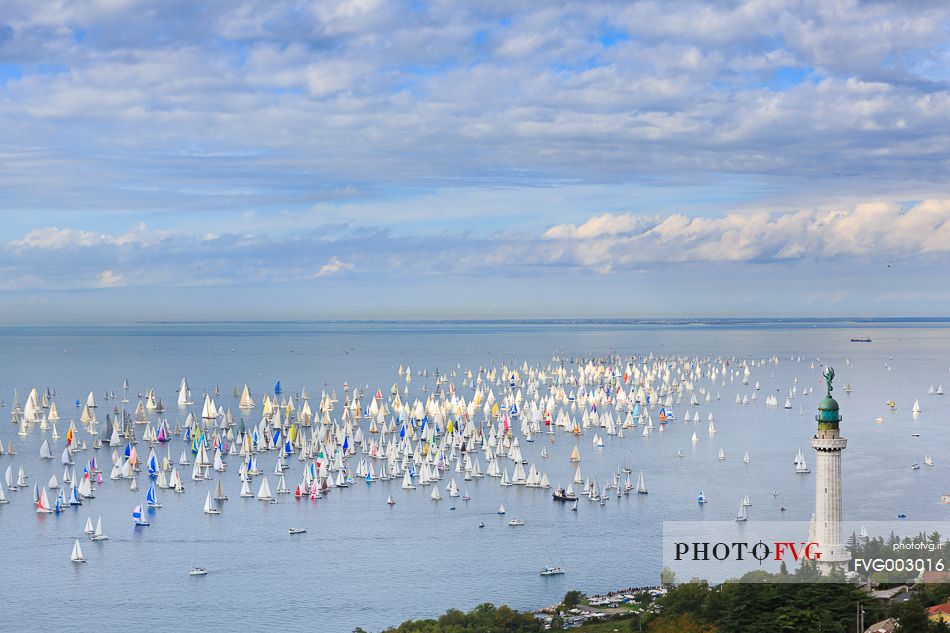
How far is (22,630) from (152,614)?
23.7 feet

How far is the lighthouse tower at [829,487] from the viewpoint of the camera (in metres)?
50.0

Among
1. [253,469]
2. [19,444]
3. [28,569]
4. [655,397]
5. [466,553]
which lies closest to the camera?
[28,569]

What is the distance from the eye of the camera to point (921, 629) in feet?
150

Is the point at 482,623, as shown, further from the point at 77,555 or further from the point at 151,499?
the point at 151,499

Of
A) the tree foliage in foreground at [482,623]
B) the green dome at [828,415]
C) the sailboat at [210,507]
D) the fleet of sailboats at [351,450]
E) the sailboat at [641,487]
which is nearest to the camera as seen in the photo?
the green dome at [828,415]

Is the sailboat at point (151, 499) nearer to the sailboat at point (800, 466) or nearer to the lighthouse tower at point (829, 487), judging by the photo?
the sailboat at point (800, 466)

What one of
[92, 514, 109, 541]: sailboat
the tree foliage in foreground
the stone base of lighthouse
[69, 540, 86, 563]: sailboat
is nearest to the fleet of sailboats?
[92, 514, 109, 541]: sailboat

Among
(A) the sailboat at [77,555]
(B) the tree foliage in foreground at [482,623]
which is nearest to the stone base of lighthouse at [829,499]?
(B) the tree foliage in foreground at [482,623]

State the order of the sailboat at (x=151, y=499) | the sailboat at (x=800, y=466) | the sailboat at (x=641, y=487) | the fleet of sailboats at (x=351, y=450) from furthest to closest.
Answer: the sailboat at (x=800, y=466)
the sailboat at (x=641, y=487)
the fleet of sailboats at (x=351, y=450)
the sailboat at (x=151, y=499)

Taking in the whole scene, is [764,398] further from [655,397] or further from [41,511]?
[41,511]

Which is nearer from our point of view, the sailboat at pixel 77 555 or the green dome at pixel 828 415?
the green dome at pixel 828 415

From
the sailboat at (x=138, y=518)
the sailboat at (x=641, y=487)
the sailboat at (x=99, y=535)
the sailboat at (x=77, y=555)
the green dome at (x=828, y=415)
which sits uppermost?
the green dome at (x=828, y=415)

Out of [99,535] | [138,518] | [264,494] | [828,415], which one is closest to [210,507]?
[264,494]

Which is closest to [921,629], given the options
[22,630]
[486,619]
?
[486,619]
